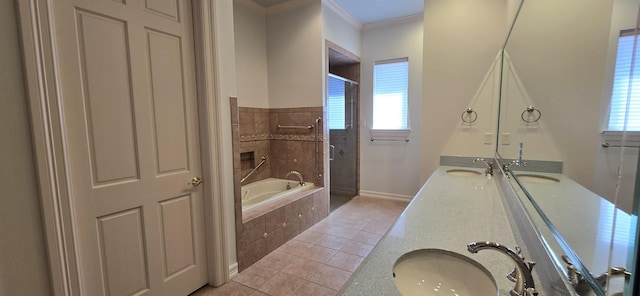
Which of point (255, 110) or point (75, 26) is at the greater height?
point (75, 26)

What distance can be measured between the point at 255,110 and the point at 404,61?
7.81 ft

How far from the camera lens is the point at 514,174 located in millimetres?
1541

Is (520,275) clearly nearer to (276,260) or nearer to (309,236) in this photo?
(276,260)

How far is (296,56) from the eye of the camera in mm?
3428

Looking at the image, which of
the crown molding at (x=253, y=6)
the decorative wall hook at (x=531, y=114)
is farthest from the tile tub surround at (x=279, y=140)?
the decorative wall hook at (x=531, y=114)

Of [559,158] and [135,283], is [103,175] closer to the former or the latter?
[135,283]

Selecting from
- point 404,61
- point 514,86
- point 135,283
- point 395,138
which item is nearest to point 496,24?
point 514,86

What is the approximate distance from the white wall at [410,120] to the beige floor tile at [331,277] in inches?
88.0

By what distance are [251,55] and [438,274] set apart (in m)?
3.26

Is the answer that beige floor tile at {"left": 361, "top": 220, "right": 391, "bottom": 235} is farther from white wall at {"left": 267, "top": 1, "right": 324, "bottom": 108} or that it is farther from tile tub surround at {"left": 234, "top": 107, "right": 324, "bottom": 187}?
white wall at {"left": 267, "top": 1, "right": 324, "bottom": 108}

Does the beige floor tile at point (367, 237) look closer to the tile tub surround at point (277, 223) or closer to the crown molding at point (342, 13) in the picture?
the tile tub surround at point (277, 223)

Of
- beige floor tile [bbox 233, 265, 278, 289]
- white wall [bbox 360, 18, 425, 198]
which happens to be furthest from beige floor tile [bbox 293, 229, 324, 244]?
white wall [bbox 360, 18, 425, 198]

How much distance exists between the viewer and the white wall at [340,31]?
336 centimetres

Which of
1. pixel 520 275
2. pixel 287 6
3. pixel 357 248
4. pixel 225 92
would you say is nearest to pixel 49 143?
pixel 225 92
